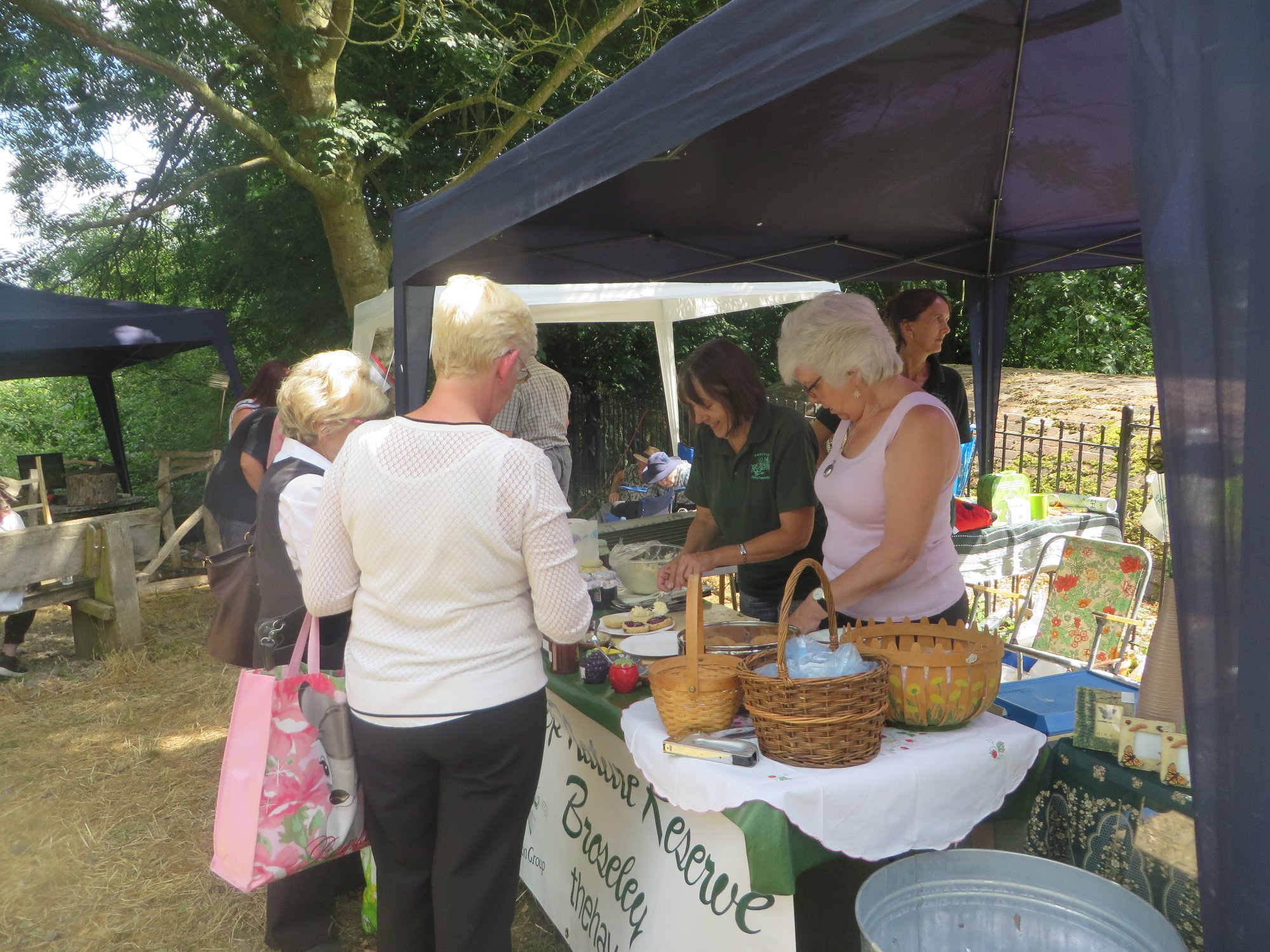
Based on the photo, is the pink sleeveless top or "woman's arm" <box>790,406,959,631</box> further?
the pink sleeveless top

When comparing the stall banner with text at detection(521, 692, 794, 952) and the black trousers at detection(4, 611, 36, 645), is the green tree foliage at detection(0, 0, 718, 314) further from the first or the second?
the stall banner with text at detection(521, 692, 794, 952)

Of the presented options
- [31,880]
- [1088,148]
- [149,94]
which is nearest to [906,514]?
[1088,148]

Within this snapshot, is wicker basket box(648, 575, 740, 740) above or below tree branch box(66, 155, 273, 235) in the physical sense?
below

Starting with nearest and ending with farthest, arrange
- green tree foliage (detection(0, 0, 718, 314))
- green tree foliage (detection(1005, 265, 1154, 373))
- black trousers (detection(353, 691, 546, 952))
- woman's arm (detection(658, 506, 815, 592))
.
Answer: black trousers (detection(353, 691, 546, 952)) → woman's arm (detection(658, 506, 815, 592)) → green tree foliage (detection(0, 0, 718, 314)) → green tree foliage (detection(1005, 265, 1154, 373))

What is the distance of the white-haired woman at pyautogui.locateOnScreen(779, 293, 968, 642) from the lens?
2000 mm

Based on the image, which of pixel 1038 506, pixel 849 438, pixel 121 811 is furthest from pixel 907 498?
pixel 121 811

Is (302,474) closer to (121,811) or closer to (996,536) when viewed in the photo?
(121,811)

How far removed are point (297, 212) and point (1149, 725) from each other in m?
9.75

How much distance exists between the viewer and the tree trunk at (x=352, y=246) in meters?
7.52

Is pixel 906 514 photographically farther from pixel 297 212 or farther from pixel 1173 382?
pixel 297 212

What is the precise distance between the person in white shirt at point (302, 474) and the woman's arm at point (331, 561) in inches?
10.3

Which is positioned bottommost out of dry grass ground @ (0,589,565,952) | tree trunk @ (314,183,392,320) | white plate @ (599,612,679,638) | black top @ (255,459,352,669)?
dry grass ground @ (0,589,565,952)

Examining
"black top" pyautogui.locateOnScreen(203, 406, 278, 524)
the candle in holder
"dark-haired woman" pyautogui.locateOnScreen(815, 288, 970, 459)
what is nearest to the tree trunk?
"black top" pyautogui.locateOnScreen(203, 406, 278, 524)

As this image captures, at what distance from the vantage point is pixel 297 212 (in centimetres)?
970
